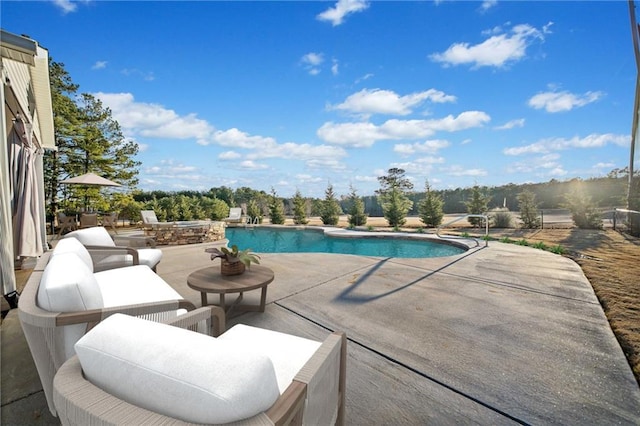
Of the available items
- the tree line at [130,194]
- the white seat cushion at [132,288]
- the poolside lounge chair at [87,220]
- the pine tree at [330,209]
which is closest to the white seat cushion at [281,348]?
the white seat cushion at [132,288]

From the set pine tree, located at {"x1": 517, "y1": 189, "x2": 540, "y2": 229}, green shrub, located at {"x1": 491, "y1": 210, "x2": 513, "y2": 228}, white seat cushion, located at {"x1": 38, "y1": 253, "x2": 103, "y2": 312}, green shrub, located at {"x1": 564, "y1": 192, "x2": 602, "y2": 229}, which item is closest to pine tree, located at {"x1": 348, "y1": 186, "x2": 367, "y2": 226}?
green shrub, located at {"x1": 491, "y1": 210, "x2": 513, "y2": 228}

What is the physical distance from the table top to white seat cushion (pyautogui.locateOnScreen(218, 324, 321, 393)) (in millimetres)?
1004

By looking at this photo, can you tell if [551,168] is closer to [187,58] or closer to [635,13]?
[635,13]

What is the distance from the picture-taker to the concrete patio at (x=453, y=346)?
5.58 ft

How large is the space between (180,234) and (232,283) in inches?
235

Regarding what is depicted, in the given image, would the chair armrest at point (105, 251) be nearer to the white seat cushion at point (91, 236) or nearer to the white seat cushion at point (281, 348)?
the white seat cushion at point (91, 236)

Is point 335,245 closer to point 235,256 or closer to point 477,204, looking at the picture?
point 235,256

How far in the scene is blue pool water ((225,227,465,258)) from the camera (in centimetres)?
813

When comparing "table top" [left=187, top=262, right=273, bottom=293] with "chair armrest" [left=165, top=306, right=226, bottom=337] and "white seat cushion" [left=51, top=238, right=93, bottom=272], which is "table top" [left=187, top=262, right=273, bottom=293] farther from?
"chair armrest" [left=165, top=306, right=226, bottom=337]

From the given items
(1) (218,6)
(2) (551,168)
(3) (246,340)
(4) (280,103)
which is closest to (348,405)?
(3) (246,340)

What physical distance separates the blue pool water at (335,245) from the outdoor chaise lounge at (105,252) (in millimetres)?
5234

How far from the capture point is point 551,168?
19.0 metres

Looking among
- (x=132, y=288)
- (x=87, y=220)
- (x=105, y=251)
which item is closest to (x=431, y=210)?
(x=105, y=251)

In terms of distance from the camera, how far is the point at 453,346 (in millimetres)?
2367
